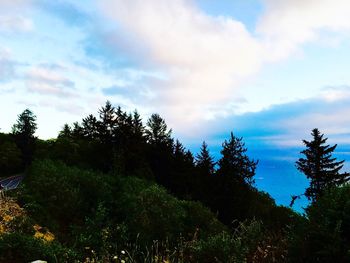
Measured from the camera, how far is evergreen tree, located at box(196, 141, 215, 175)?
58.2 m

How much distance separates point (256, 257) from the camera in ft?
25.5

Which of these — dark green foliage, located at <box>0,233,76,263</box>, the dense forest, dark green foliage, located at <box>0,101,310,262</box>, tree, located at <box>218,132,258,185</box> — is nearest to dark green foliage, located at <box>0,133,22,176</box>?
the dense forest

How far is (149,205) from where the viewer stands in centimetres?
2798

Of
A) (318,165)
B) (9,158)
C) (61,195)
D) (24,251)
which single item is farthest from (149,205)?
(9,158)

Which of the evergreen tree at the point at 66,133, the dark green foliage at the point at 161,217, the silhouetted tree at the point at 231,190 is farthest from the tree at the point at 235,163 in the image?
the evergreen tree at the point at 66,133

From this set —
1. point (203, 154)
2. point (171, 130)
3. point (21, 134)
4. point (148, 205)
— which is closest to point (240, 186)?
point (203, 154)

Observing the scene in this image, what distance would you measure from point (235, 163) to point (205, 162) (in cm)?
956

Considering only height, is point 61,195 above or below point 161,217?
above

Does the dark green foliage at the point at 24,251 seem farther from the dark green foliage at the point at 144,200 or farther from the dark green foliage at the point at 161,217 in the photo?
the dark green foliage at the point at 161,217

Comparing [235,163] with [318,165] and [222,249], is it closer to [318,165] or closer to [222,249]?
[318,165]

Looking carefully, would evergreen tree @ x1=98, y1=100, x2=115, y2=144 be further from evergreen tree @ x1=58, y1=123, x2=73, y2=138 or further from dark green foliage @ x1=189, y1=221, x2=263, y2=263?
dark green foliage @ x1=189, y1=221, x2=263, y2=263

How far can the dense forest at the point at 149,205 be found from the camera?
7777mm

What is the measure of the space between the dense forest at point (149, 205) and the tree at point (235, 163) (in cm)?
14

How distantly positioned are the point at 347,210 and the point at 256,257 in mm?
1898
